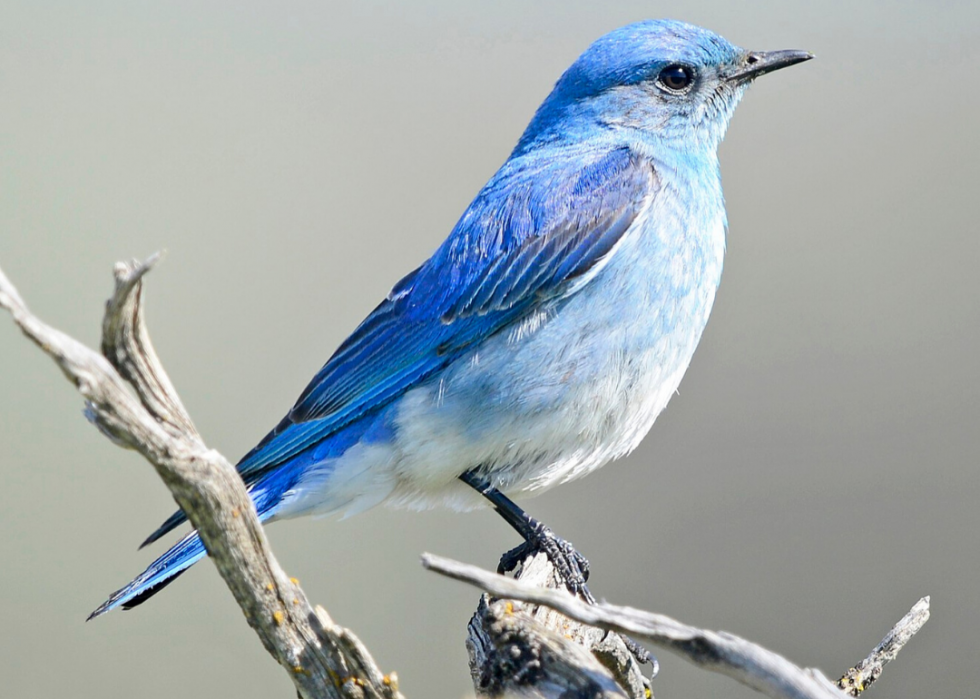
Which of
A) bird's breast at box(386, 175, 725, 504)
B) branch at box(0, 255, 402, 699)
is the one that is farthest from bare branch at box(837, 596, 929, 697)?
branch at box(0, 255, 402, 699)

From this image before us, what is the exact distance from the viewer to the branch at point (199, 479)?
2.02 meters

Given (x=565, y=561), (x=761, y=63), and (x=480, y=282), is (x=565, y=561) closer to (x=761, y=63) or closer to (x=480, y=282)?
(x=480, y=282)

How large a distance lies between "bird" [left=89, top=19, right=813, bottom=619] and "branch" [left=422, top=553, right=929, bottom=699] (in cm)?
148

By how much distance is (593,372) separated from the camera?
3.60m

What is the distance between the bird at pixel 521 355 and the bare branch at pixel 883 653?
0.99m

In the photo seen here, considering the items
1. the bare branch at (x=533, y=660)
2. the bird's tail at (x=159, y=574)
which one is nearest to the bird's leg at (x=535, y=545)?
the bare branch at (x=533, y=660)

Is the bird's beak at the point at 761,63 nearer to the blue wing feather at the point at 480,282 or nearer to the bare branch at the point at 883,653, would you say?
the blue wing feather at the point at 480,282

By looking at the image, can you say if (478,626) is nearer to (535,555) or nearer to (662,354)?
A: (535,555)

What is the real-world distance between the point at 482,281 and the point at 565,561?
3.30 feet

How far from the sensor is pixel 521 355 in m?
3.67

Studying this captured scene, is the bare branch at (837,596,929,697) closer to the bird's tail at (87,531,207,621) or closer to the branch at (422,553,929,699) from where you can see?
the branch at (422,553,929,699)

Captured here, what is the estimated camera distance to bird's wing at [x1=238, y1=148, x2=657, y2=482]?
3.77 metres

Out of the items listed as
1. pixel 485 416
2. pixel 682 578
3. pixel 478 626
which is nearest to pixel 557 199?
pixel 485 416

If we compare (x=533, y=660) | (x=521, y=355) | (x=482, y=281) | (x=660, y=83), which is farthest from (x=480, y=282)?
(x=533, y=660)
